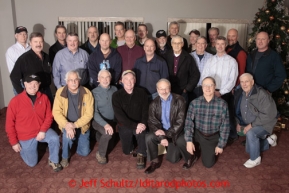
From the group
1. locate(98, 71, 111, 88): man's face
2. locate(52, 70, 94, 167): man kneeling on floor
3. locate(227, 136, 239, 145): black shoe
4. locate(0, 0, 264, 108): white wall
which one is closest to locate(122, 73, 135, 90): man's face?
locate(98, 71, 111, 88): man's face

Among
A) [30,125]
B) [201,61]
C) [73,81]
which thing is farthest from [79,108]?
[201,61]

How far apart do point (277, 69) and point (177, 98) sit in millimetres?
1773

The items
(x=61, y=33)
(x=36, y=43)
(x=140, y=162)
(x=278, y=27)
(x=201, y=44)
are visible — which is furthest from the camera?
(x=278, y=27)

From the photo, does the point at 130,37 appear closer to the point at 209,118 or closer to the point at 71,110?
the point at 71,110

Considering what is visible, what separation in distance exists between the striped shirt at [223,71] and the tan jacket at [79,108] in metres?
1.79

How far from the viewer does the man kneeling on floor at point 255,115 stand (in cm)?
341

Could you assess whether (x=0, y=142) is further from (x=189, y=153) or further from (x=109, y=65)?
(x=189, y=153)

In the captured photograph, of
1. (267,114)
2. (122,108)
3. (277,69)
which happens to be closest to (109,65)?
(122,108)

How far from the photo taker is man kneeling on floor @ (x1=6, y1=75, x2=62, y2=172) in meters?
3.24

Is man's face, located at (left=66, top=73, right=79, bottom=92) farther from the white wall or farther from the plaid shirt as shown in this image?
the white wall

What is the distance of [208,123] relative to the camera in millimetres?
3352

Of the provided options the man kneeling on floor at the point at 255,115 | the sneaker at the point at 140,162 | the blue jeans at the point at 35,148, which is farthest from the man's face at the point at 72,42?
the man kneeling on floor at the point at 255,115

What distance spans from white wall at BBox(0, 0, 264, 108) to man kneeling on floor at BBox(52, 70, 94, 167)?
273 centimetres

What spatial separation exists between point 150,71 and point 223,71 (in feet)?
3.49
